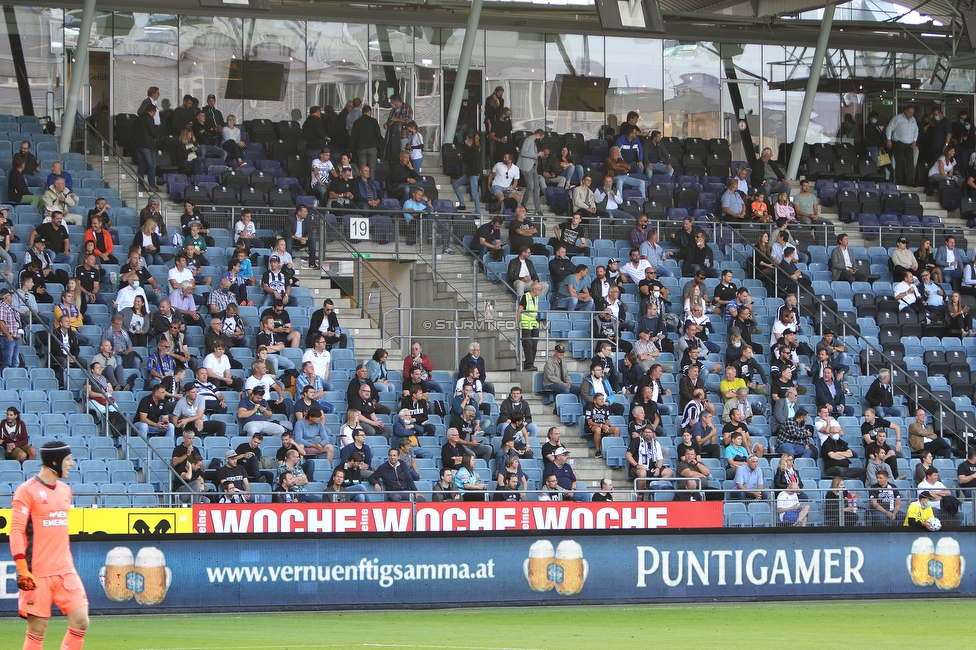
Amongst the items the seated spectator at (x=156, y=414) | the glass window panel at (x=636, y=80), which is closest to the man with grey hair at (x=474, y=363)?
the seated spectator at (x=156, y=414)

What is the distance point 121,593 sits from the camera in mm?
15062

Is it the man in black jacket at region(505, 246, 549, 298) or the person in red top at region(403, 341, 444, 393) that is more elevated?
the man in black jacket at region(505, 246, 549, 298)

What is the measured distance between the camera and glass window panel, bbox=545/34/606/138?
107ft

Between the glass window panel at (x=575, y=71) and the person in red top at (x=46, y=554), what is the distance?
934 inches

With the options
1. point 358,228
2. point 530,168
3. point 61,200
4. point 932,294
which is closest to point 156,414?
point 61,200

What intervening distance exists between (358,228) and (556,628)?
39.1 ft

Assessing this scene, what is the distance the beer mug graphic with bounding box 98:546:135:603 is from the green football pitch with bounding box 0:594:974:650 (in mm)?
330

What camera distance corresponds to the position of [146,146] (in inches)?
1004

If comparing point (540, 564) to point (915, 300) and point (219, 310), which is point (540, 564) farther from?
point (915, 300)

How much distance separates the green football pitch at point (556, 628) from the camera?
1269 centimetres

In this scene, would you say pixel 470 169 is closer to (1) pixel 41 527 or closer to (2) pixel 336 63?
(2) pixel 336 63

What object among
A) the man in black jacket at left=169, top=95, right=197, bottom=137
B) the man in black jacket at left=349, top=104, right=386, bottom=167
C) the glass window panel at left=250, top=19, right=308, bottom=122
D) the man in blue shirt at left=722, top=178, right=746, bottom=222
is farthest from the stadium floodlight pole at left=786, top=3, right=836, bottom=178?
the man in black jacket at left=169, top=95, right=197, bottom=137

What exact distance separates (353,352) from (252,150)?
7.30 m

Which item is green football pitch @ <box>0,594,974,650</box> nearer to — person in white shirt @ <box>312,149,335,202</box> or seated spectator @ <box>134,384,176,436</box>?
seated spectator @ <box>134,384,176,436</box>
